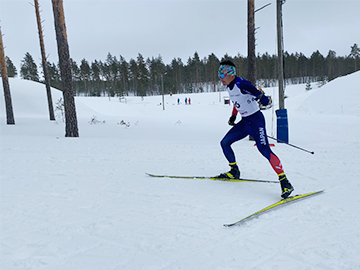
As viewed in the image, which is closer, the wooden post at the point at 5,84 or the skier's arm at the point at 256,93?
the skier's arm at the point at 256,93

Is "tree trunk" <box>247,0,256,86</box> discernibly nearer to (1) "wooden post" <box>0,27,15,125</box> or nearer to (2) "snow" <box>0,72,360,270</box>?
(2) "snow" <box>0,72,360,270</box>

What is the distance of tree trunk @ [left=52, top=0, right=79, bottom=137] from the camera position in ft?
25.2

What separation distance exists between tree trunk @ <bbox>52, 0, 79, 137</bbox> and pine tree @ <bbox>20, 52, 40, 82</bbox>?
61.6 m

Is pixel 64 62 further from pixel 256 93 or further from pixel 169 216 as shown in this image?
pixel 169 216

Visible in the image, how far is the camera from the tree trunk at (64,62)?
7.67 metres

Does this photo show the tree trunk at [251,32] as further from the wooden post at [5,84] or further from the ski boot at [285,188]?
the wooden post at [5,84]

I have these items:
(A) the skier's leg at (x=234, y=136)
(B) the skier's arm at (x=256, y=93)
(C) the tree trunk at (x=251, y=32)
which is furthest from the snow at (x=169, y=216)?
(C) the tree trunk at (x=251, y=32)

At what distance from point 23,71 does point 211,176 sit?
A: 77529 mm

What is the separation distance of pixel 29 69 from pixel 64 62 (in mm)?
68914

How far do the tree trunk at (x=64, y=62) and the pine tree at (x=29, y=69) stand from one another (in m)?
61.6

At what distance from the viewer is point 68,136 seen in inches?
334

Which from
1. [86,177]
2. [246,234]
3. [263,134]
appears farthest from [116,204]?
[263,134]

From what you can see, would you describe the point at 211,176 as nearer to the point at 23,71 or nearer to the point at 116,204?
the point at 116,204

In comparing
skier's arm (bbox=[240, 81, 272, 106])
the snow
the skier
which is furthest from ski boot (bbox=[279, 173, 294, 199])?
skier's arm (bbox=[240, 81, 272, 106])
